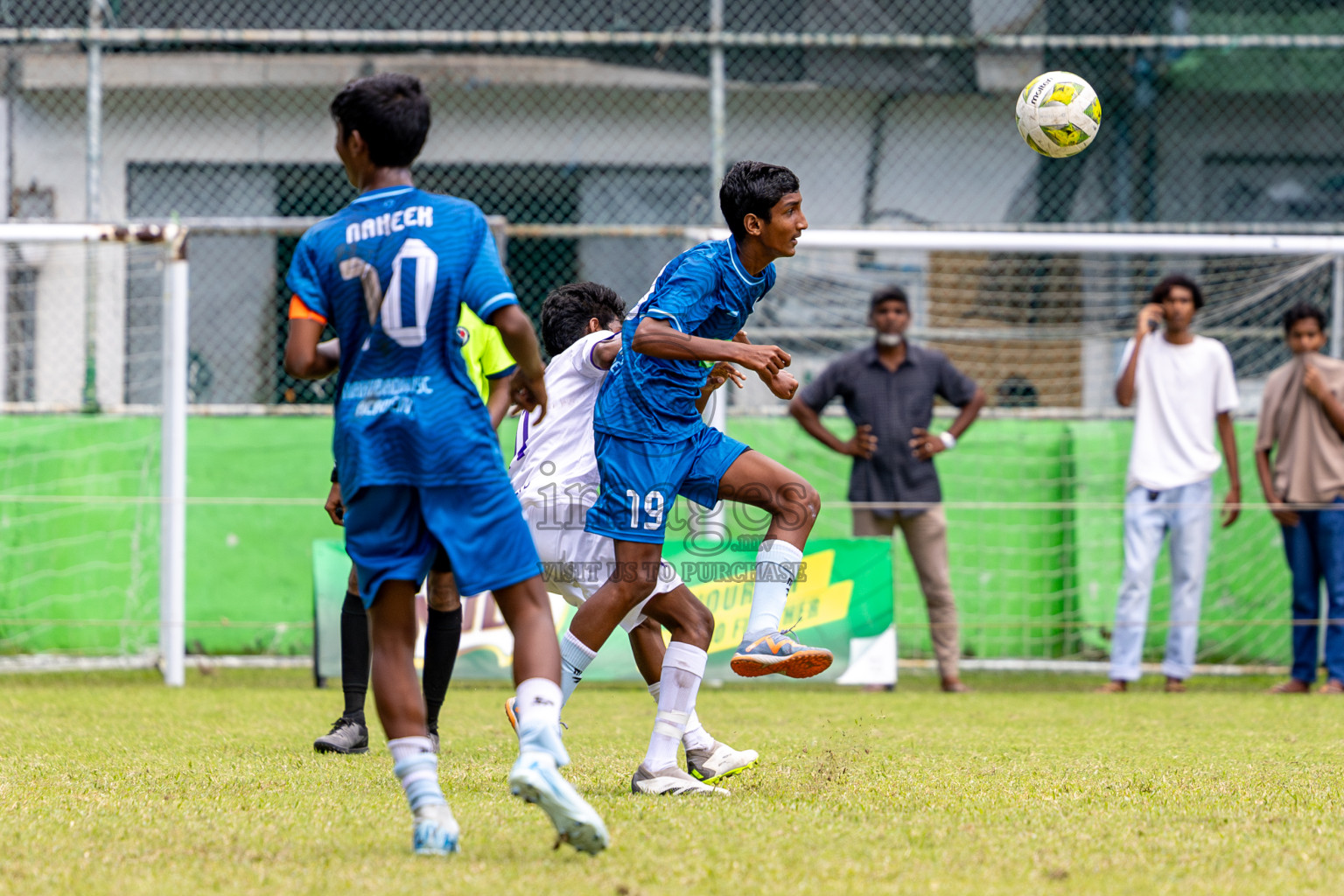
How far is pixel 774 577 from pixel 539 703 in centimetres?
148

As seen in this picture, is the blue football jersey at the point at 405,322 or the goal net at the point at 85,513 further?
the goal net at the point at 85,513

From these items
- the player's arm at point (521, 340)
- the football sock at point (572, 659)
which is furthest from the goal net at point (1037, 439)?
the player's arm at point (521, 340)

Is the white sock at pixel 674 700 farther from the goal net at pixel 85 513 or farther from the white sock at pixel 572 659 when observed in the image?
the goal net at pixel 85 513

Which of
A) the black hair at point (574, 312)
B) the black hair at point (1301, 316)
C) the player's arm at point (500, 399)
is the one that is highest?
the black hair at point (1301, 316)

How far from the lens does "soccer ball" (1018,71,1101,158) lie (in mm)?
6426

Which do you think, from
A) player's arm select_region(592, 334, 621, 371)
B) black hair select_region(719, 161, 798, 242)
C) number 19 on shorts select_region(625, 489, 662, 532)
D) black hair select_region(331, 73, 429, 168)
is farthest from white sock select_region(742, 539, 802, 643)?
black hair select_region(331, 73, 429, 168)

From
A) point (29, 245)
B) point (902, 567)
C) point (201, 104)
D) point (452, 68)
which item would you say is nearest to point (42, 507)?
point (29, 245)

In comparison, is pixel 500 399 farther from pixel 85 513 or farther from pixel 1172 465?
pixel 85 513

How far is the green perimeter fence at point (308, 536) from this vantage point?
32.4 ft

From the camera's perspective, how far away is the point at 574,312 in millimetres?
5238

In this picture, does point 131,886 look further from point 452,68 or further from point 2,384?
point 452,68

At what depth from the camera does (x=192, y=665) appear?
9.96 metres

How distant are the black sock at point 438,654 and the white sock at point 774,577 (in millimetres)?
1358

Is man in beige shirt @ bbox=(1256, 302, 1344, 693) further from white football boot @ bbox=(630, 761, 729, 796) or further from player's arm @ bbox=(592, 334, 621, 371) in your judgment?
white football boot @ bbox=(630, 761, 729, 796)
